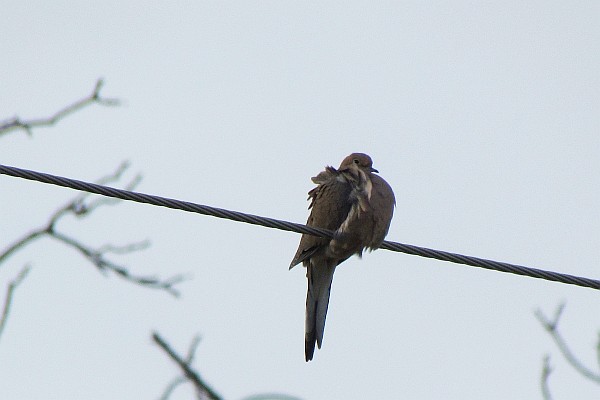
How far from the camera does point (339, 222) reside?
5.71 metres

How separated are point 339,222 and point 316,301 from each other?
24.2 inches

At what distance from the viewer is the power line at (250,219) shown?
3.93 m

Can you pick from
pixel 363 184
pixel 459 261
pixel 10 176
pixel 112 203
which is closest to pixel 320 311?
pixel 363 184

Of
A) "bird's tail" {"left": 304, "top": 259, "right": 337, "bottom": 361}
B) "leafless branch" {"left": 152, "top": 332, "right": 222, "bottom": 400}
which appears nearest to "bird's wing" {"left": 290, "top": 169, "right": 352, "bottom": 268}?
"bird's tail" {"left": 304, "top": 259, "right": 337, "bottom": 361}

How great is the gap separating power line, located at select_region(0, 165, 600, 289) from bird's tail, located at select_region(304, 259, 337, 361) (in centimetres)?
138

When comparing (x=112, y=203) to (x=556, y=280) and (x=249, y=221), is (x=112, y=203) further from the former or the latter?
(x=556, y=280)

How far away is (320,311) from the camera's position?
239 inches

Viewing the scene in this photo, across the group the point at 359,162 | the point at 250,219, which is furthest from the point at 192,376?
the point at 359,162

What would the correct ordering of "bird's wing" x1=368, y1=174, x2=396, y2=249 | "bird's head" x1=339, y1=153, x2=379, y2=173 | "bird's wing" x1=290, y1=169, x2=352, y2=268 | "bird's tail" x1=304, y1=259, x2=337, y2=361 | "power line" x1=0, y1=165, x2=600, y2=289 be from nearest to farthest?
"power line" x1=0, y1=165, x2=600, y2=289, "bird's wing" x1=368, y1=174, x2=396, y2=249, "bird's wing" x1=290, y1=169, x2=352, y2=268, "bird's tail" x1=304, y1=259, x2=337, y2=361, "bird's head" x1=339, y1=153, x2=379, y2=173

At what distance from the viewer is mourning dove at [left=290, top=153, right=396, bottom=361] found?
548 cm

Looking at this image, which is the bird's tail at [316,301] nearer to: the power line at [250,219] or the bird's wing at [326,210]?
the bird's wing at [326,210]

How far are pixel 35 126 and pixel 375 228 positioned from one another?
185cm

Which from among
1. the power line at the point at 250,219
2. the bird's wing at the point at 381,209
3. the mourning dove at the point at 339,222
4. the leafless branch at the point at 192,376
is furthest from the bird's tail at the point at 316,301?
the leafless branch at the point at 192,376

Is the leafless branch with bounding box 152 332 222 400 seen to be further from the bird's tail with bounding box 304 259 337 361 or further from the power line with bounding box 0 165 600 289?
the bird's tail with bounding box 304 259 337 361
